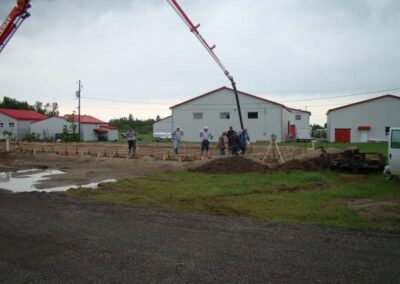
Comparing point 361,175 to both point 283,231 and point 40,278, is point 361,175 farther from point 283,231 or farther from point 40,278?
point 40,278

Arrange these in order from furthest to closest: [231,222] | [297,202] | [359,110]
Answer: [359,110], [297,202], [231,222]

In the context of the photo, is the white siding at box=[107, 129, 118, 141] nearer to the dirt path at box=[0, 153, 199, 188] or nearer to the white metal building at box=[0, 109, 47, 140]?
the white metal building at box=[0, 109, 47, 140]

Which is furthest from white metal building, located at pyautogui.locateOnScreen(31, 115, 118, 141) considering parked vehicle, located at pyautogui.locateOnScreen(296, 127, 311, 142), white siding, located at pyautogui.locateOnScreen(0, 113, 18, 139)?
parked vehicle, located at pyautogui.locateOnScreen(296, 127, 311, 142)

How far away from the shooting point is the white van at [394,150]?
12219mm

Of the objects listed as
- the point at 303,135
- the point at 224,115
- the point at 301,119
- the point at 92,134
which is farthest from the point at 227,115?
the point at 92,134

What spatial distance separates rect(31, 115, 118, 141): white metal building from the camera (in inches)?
2216

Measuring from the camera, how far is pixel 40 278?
180 inches

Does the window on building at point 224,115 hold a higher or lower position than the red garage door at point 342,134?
higher

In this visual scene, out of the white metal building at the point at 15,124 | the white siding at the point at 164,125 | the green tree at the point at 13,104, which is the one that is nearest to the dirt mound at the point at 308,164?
the white siding at the point at 164,125

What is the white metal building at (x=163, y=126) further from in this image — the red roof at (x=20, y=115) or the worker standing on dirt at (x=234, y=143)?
the worker standing on dirt at (x=234, y=143)

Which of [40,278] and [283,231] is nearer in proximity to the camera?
[40,278]

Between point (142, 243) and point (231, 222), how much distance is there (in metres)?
2.02

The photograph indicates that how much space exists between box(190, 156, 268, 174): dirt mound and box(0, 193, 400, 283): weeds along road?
A: 8.17 metres

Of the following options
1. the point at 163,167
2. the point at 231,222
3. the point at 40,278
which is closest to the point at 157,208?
the point at 231,222
